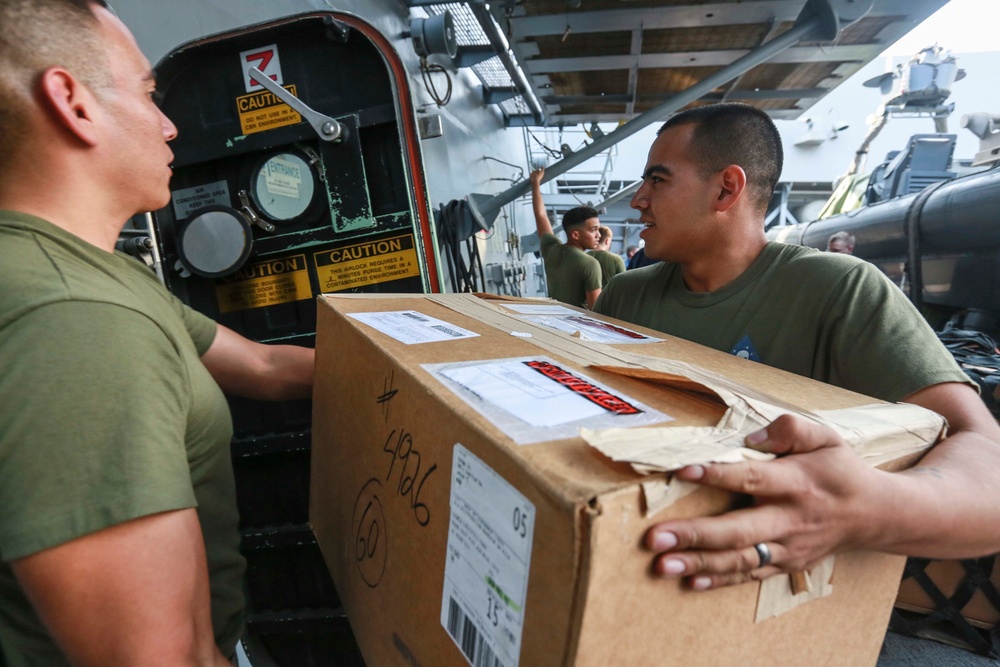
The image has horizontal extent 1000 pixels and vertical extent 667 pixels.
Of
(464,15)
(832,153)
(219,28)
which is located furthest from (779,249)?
(832,153)

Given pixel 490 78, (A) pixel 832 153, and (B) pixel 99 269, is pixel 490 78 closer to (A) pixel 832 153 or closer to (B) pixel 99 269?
(B) pixel 99 269

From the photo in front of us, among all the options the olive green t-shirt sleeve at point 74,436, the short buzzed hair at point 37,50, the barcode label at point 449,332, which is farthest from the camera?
the barcode label at point 449,332

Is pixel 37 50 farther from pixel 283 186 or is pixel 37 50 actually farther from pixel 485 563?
pixel 485 563

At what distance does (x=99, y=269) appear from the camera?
680 mm

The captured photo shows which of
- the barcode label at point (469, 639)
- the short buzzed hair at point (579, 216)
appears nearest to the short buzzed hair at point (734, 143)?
the barcode label at point (469, 639)

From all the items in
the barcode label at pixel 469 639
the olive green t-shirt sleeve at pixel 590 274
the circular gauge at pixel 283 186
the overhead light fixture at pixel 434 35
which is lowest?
the olive green t-shirt sleeve at pixel 590 274

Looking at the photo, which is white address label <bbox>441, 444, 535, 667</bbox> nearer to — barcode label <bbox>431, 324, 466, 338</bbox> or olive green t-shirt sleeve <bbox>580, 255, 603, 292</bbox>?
barcode label <bbox>431, 324, 466, 338</bbox>

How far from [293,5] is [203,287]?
1421mm

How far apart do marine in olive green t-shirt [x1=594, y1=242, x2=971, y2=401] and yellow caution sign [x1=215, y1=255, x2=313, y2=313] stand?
0.94m

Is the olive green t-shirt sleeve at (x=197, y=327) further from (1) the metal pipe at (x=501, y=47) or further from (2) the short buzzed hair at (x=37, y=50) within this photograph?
(1) the metal pipe at (x=501, y=47)

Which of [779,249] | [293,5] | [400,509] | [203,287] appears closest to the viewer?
[400,509]

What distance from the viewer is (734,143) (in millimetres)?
1158

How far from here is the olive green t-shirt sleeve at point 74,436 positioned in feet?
1.59

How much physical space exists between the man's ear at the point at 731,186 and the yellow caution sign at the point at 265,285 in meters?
1.06
